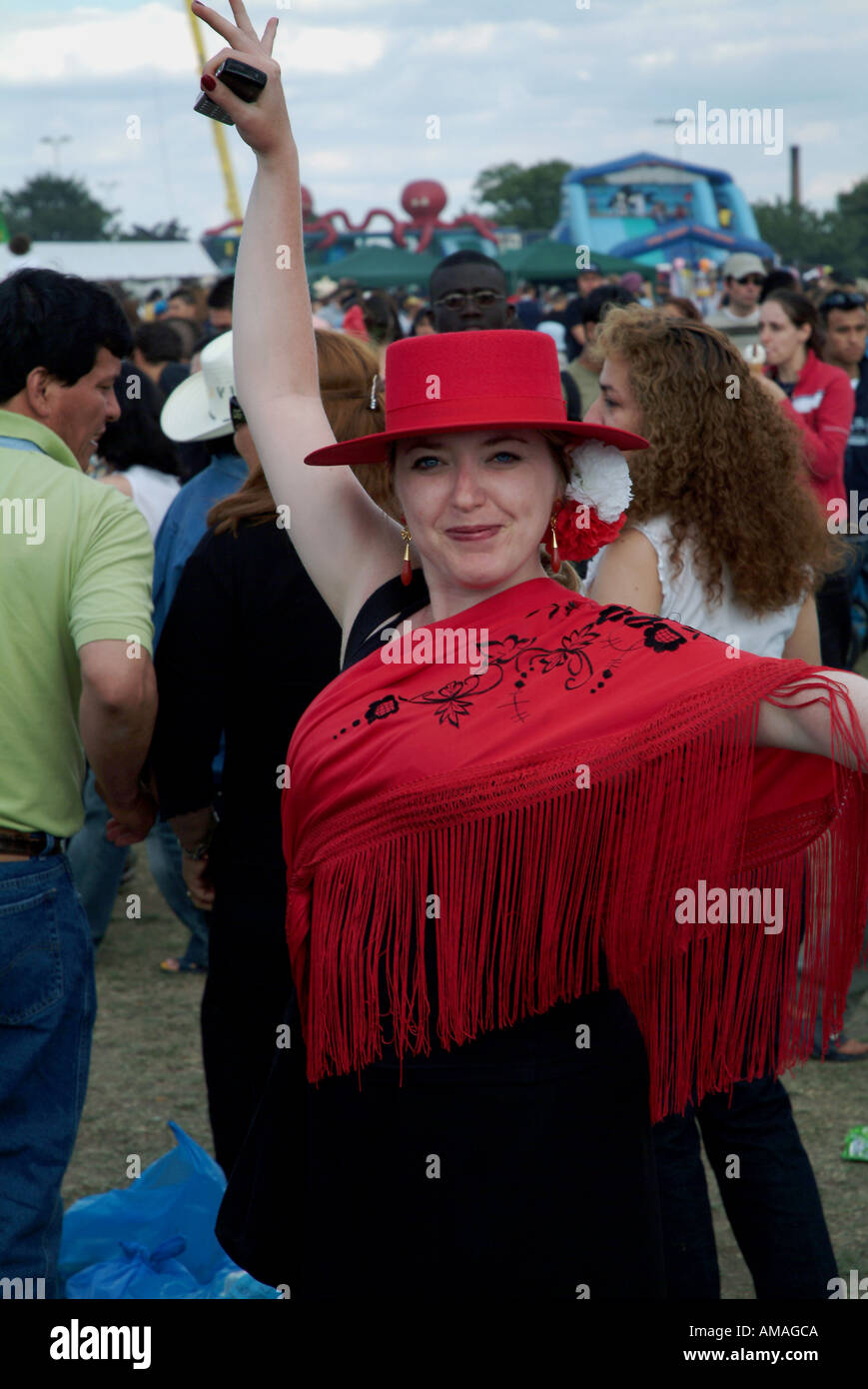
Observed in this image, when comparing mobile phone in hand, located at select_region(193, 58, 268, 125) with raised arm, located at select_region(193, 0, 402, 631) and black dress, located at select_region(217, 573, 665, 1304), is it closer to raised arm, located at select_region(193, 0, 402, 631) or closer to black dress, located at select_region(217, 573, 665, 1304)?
raised arm, located at select_region(193, 0, 402, 631)

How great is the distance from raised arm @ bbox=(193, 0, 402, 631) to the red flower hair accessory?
0.89 ft

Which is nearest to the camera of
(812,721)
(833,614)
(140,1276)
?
(812,721)

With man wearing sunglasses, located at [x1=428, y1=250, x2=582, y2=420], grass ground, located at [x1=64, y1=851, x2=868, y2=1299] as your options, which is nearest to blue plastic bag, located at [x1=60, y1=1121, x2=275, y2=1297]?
grass ground, located at [x1=64, y1=851, x2=868, y2=1299]

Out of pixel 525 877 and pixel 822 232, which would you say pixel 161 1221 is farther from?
→ pixel 822 232

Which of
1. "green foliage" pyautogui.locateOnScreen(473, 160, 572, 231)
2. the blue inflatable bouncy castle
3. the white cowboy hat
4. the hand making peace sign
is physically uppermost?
"green foliage" pyautogui.locateOnScreen(473, 160, 572, 231)

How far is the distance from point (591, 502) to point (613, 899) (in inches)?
22.0

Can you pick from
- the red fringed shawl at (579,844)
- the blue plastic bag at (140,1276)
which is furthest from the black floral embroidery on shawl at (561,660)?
the blue plastic bag at (140,1276)

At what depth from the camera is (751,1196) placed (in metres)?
2.89

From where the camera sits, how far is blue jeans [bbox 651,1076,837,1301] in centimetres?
281

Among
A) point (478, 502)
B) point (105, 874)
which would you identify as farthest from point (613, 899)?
point (105, 874)

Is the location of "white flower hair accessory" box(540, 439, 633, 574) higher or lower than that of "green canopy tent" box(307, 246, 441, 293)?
lower

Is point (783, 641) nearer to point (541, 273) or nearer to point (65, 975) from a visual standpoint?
point (65, 975)
